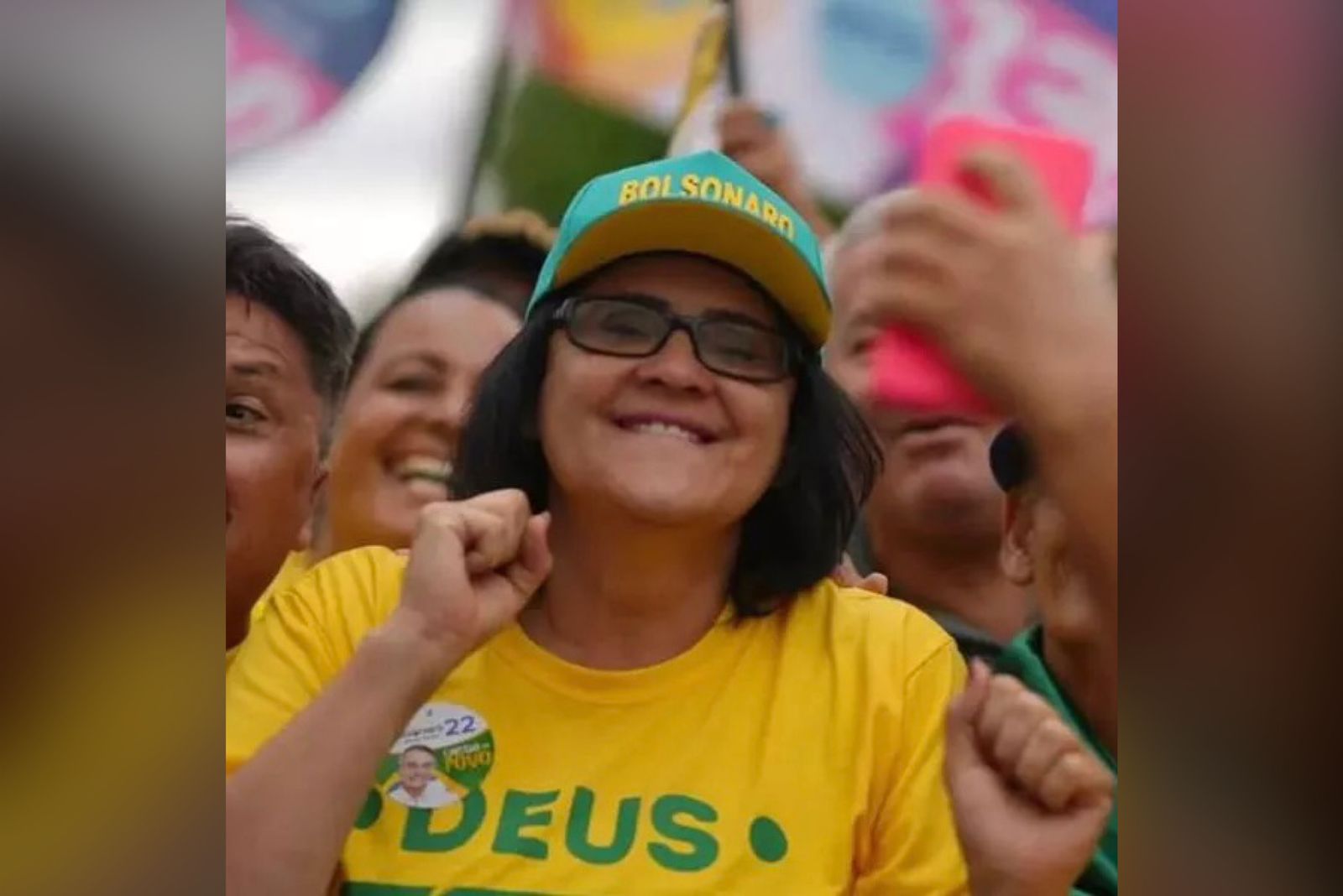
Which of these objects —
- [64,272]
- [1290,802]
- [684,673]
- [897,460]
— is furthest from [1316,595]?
[64,272]

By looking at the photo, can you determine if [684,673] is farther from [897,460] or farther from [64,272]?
[64,272]

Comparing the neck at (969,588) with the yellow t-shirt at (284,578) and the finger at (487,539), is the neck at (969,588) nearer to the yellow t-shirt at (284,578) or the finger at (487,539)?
the finger at (487,539)

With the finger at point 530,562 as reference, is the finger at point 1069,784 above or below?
below

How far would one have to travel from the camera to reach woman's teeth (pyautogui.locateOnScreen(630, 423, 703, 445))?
1.45m

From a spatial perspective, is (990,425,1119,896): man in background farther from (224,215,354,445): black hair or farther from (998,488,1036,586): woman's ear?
(224,215,354,445): black hair

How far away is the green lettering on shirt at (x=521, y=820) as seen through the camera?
1.46 meters

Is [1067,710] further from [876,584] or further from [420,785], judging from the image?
[420,785]

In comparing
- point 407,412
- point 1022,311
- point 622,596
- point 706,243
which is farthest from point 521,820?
point 1022,311

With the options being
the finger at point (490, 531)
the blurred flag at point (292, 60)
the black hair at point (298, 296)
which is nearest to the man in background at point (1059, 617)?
the finger at point (490, 531)

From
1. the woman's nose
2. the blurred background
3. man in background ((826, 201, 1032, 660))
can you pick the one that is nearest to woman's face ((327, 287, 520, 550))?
the blurred background

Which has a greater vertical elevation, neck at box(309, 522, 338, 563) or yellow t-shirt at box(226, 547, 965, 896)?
neck at box(309, 522, 338, 563)

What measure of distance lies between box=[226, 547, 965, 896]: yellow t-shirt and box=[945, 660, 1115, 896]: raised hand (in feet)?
0.12

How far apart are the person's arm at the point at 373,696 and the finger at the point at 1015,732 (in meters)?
0.59

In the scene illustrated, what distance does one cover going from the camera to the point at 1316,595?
153cm
